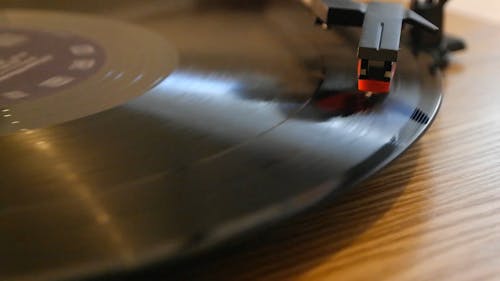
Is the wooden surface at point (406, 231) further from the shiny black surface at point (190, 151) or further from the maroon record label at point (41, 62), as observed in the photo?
the maroon record label at point (41, 62)

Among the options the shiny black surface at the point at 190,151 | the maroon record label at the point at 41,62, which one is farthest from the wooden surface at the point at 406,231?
the maroon record label at the point at 41,62

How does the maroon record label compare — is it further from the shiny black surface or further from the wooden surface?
the wooden surface

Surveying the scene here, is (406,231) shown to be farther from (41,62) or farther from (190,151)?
(41,62)

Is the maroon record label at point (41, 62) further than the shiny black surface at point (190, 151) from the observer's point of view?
Yes

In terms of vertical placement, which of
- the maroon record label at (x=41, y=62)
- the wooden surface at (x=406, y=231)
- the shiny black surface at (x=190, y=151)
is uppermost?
the shiny black surface at (x=190, y=151)

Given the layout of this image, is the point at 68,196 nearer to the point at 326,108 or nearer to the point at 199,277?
the point at 199,277

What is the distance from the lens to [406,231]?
42cm

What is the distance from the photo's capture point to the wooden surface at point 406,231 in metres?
0.38

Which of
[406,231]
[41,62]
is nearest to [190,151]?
[406,231]

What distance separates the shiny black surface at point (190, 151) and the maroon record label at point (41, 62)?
0.03 metres

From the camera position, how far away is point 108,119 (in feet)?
1.55

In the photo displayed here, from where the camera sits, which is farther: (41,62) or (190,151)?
(41,62)

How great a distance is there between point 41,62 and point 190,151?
11.3 inches

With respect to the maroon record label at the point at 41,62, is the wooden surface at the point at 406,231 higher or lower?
lower
